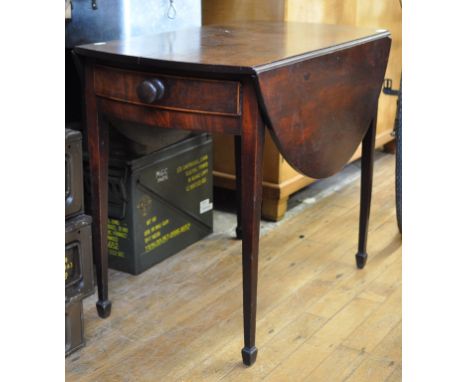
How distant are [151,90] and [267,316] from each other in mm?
744

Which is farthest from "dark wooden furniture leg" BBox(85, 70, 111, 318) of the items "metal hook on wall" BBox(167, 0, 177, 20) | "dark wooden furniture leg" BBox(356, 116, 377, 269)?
"dark wooden furniture leg" BBox(356, 116, 377, 269)

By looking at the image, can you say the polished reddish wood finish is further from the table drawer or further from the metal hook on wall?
the metal hook on wall

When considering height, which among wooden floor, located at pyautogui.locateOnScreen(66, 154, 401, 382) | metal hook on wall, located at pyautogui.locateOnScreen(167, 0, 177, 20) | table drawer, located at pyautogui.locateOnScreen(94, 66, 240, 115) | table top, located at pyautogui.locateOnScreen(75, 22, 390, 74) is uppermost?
metal hook on wall, located at pyautogui.locateOnScreen(167, 0, 177, 20)

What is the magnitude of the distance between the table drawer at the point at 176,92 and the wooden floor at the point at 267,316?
2.02 ft

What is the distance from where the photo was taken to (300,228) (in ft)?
8.45

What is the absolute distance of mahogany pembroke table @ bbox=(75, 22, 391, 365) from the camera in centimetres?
149

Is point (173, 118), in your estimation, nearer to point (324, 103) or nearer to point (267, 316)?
point (324, 103)

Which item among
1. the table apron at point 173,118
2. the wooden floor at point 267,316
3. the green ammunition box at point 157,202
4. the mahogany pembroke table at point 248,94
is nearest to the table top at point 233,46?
the mahogany pembroke table at point 248,94

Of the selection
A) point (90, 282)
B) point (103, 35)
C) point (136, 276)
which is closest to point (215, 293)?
point (136, 276)

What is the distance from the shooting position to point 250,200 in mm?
1548

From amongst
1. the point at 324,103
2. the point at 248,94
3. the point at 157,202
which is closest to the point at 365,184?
the point at 324,103

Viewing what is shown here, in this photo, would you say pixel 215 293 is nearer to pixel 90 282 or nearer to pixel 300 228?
pixel 90 282

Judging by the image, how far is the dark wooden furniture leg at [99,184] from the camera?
5.68 ft

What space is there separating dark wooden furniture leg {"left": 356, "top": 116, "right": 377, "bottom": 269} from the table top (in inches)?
12.2
